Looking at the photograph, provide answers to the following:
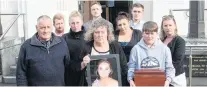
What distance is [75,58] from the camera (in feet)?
13.7

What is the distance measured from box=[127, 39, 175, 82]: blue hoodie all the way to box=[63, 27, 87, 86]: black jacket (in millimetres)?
620

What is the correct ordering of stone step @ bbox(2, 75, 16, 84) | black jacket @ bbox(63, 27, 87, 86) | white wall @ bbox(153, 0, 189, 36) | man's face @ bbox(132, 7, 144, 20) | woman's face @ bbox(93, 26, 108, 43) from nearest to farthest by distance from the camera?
woman's face @ bbox(93, 26, 108, 43), black jacket @ bbox(63, 27, 87, 86), man's face @ bbox(132, 7, 144, 20), stone step @ bbox(2, 75, 16, 84), white wall @ bbox(153, 0, 189, 36)

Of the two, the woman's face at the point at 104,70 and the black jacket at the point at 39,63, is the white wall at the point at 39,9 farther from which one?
the woman's face at the point at 104,70

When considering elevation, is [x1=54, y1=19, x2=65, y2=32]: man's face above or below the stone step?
above

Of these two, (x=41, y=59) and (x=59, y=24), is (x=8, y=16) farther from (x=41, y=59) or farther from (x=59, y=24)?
(x=41, y=59)

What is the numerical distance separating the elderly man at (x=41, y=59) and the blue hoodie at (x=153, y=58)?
2.30 feet

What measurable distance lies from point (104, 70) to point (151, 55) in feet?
1.56

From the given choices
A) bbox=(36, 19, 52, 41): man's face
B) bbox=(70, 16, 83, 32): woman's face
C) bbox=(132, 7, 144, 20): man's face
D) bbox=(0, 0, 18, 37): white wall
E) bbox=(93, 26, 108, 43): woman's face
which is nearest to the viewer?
bbox=(36, 19, 52, 41): man's face

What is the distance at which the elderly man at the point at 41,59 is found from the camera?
3639 mm

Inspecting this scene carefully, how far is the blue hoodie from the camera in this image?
3.68 metres

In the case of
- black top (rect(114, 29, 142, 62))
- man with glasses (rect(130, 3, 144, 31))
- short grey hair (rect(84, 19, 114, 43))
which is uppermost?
man with glasses (rect(130, 3, 144, 31))

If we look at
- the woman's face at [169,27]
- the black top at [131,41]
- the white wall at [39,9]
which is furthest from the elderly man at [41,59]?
the white wall at [39,9]

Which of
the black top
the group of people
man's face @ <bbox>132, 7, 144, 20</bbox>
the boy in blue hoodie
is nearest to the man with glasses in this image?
man's face @ <bbox>132, 7, 144, 20</bbox>

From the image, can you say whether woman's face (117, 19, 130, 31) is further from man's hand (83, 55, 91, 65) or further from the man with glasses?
man's hand (83, 55, 91, 65)
